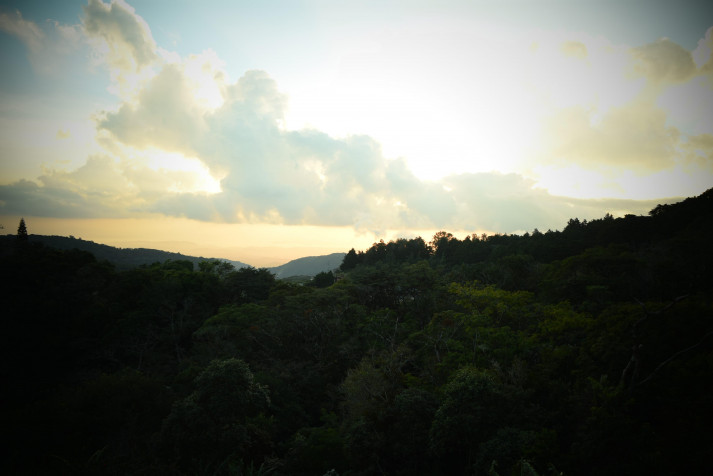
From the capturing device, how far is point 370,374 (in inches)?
705

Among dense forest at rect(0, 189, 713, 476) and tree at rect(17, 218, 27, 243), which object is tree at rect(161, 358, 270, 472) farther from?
tree at rect(17, 218, 27, 243)

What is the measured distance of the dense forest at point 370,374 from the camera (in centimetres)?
1200

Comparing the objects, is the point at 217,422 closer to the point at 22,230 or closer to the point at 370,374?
the point at 370,374

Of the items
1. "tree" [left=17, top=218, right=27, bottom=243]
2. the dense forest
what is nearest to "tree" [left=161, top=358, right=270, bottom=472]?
the dense forest

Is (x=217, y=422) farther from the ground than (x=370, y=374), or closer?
closer

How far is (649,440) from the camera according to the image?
433 inches

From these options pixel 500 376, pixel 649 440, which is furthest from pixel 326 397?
pixel 649 440

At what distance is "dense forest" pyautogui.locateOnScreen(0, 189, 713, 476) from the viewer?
1200 centimetres

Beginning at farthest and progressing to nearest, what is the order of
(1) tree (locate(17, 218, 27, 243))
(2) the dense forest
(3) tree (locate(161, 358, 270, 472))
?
1. (1) tree (locate(17, 218, 27, 243))
2. (3) tree (locate(161, 358, 270, 472))
3. (2) the dense forest

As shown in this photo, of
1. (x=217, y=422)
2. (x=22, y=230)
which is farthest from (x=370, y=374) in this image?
(x=22, y=230)

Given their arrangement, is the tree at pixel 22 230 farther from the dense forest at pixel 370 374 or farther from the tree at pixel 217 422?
the tree at pixel 217 422

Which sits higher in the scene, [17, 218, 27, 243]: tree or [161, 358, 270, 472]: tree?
[17, 218, 27, 243]: tree

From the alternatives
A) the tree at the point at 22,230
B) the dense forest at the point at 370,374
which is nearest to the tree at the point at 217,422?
the dense forest at the point at 370,374

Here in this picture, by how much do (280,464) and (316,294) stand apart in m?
17.1
